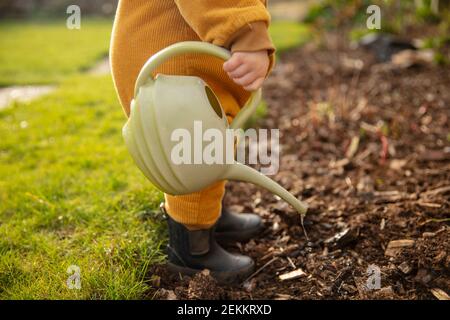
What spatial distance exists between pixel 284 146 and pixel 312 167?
358mm

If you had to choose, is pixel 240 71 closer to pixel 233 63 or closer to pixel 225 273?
pixel 233 63

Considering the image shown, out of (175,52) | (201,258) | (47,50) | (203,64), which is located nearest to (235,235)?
(201,258)

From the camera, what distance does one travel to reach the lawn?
4.82 feet

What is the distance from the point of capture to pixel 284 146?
2670 mm

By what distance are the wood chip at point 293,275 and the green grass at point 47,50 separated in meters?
3.42

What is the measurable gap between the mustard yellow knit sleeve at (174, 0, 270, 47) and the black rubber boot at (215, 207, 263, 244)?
0.83 metres

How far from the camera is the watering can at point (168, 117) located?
111cm

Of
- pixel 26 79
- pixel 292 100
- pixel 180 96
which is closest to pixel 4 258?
pixel 180 96

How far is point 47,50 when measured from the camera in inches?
227

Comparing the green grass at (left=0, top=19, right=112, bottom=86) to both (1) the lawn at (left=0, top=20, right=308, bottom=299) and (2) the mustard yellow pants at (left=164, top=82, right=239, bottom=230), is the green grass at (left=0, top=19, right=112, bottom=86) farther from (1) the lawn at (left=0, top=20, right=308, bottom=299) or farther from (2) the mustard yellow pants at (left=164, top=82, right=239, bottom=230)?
(2) the mustard yellow pants at (left=164, top=82, right=239, bottom=230)

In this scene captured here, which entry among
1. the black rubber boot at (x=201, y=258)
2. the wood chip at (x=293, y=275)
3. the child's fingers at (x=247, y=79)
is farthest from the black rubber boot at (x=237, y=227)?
the child's fingers at (x=247, y=79)

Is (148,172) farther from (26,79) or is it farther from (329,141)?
(26,79)
